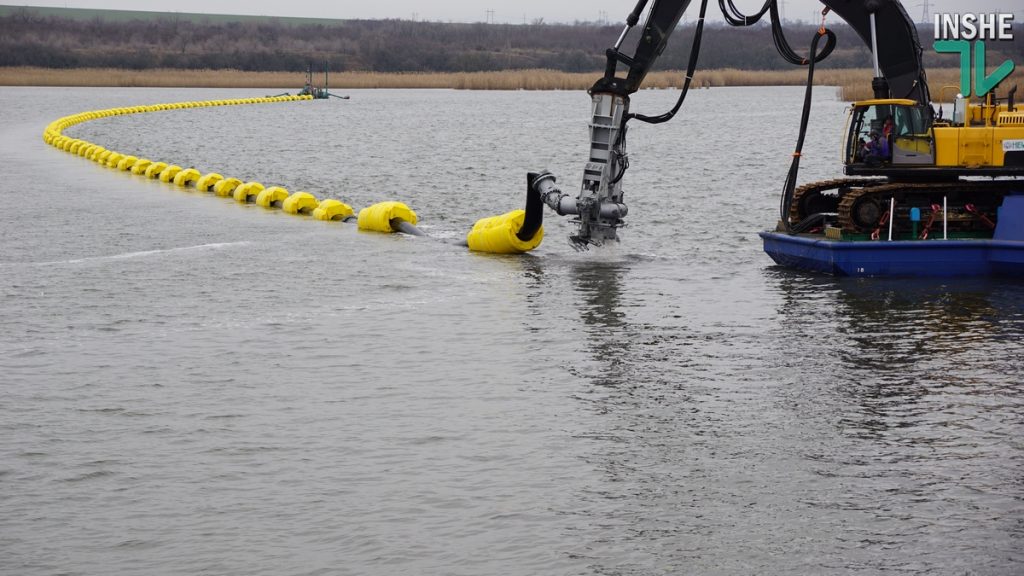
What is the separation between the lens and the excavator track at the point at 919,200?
69.9 feet

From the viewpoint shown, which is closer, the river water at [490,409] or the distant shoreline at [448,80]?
the river water at [490,409]

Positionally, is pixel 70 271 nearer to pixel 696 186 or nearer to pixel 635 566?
pixel 635 566

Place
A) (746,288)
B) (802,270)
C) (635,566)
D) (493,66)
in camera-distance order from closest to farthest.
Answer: (635,566) → (746,288) → (802,270) → (493,66)

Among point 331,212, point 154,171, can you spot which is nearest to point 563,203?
point 331,212

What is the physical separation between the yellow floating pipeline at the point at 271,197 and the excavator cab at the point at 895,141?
53.7ft

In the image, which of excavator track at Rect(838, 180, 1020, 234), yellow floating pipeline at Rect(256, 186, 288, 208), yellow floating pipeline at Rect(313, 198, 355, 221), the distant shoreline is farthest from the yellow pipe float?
the distant shoreline

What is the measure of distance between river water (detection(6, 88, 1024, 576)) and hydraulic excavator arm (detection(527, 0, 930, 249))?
1.10 metres

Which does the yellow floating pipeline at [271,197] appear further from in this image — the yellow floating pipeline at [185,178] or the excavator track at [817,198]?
the excavator track at [817,198]

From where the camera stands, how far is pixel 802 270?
907 inches


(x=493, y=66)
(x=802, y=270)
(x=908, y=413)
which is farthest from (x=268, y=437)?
(x=493, y=66)

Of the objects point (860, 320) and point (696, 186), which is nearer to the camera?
point (860, 320)

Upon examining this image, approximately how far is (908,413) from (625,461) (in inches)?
131

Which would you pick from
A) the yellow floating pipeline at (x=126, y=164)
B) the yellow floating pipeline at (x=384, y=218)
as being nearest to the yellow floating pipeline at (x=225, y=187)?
the yellow floating pipeline at (x=384, y=218)

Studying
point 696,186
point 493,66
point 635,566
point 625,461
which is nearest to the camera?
point 635,566
